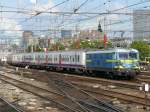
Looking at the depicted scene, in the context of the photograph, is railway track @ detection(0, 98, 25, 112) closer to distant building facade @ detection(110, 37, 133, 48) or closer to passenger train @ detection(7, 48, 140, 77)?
passenger train @ detection(7, 48, 140, 77)

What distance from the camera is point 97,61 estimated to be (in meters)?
36.5

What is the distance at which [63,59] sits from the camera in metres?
48.3

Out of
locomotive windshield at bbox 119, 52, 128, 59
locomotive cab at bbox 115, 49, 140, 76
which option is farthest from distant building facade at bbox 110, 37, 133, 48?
locomotive windshield at bbox 119, 52, 128, 59

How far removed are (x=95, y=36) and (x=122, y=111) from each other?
109 metres

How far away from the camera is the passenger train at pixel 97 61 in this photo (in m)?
32.3

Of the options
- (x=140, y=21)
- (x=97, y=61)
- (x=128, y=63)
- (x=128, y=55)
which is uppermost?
(x=140, y=21)

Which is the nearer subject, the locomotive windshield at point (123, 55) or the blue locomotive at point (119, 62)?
the blue locomotive at point (119, 62)

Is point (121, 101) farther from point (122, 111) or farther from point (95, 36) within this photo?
point (95, 36)

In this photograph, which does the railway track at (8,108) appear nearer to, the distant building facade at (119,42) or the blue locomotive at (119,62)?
the blue locomotive at (119,62)

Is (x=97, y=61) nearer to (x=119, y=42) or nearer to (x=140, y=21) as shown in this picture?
(x=140, y=21)

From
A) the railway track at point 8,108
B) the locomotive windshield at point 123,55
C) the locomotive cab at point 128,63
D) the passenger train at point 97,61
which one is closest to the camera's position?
the railway track at point 8,108

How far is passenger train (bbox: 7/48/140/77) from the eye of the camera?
3234cm

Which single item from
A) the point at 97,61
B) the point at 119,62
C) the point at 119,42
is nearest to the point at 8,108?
the point at 119,62

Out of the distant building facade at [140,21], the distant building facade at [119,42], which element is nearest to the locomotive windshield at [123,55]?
the distant building facade at [140,21]
